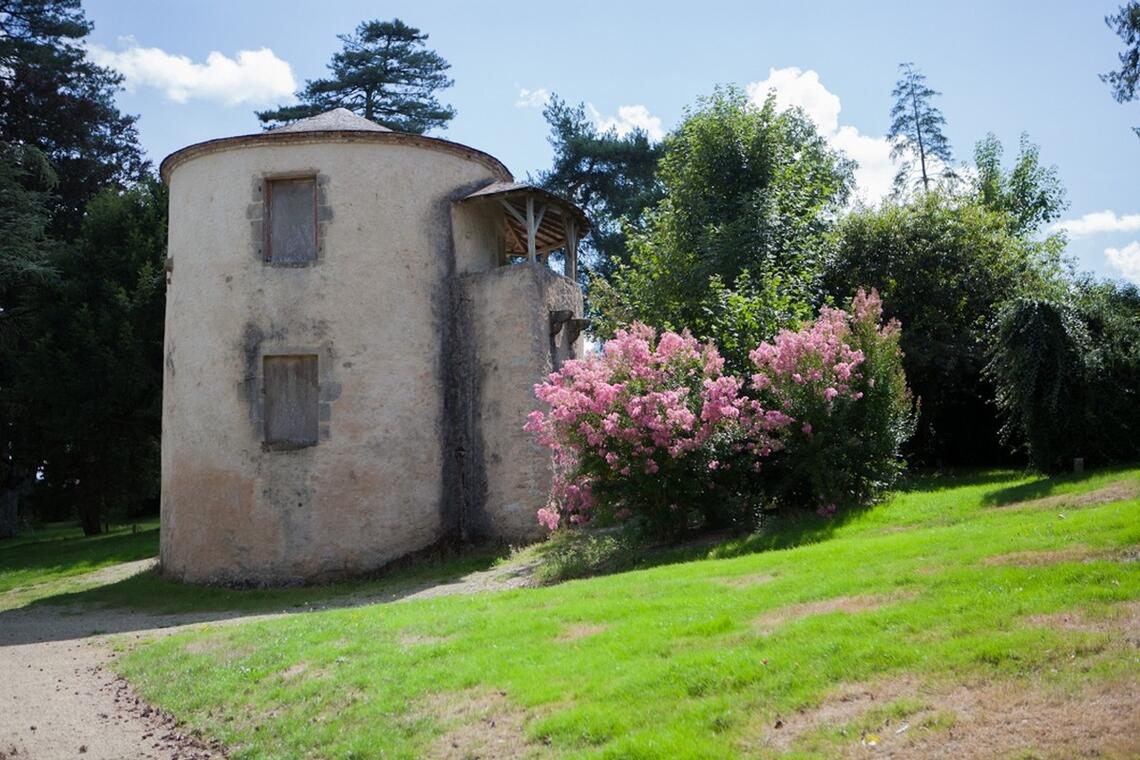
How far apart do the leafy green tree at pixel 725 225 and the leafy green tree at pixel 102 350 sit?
11.9 metres

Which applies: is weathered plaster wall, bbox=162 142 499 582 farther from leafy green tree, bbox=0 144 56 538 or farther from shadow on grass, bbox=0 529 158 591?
leafy green tree, bbox=0 144 56 538

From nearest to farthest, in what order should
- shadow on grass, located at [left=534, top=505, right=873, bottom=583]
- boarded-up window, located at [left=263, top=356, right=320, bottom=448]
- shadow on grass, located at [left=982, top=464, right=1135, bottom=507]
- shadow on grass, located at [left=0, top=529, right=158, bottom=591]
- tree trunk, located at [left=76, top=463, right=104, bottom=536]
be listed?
shadow on grass, located at [left=982, top=464, right=1135, bottom=507]
shadow on grass, located at [left=534, top=505, right=873, bottom=583]
boarded-up window, located at [left=263, top=356, right=320, bottom=448]
shadow on grass, located at [left=0, top=529, right=158, bottom=591]
tree trunk, located at [left=76, top=463, right=104, bottom=536]

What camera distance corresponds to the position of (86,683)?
33.0 feet

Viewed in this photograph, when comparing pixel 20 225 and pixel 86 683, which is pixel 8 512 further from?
pixel 86 683

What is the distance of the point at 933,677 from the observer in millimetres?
5727

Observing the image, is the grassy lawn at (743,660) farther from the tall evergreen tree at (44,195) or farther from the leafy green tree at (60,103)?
the leafy green tree at (60,103)

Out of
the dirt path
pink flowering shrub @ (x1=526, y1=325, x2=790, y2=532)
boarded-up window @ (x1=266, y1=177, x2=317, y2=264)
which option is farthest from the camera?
boarded-up window @ (x1=266, y1=177, x2=317, y2=264)

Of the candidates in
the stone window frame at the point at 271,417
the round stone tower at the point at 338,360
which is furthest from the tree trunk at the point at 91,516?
the stone window frame at the point at 271,417

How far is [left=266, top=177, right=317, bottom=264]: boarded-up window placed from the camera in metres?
17.2

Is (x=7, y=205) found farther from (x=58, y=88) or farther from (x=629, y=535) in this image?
(x=629, y=535)

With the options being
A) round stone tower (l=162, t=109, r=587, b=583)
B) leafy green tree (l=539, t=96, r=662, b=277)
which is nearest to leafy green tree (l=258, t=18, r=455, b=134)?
leafy green tree (l=539, t=96, r=662, b=277)

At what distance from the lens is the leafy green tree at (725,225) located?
2034 cm

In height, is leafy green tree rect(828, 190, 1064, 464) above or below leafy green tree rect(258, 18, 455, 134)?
below

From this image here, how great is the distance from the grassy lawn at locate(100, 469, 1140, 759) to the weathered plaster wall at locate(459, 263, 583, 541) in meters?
5.58
